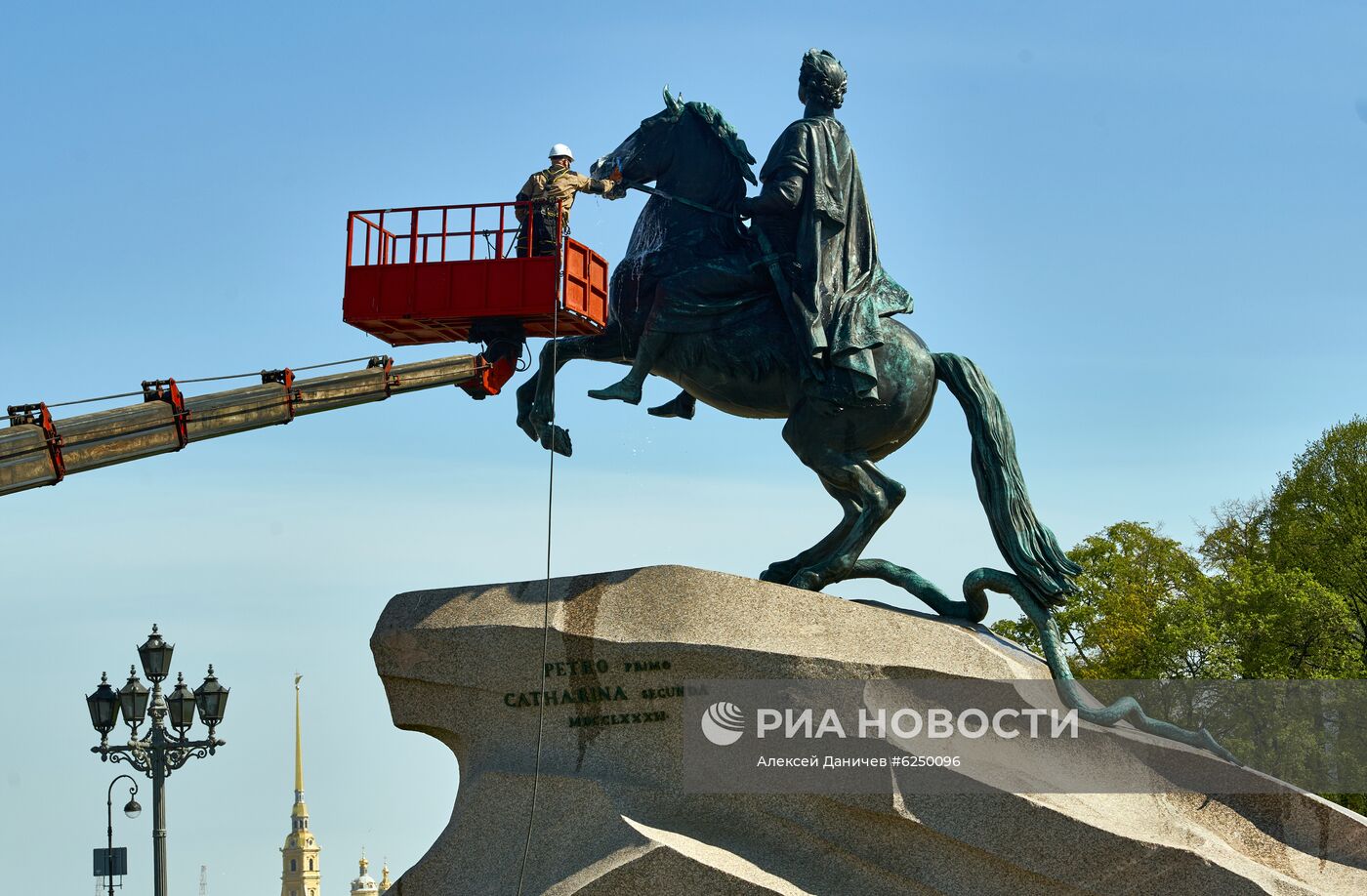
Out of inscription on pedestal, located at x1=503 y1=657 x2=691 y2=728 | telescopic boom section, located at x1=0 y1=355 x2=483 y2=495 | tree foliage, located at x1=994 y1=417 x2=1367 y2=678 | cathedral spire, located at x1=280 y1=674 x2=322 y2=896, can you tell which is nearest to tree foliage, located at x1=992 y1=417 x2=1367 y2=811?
tree foliage, located at x1=994 y1=417 x2=1367 y2=678

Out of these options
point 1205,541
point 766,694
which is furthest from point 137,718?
point 1205,541

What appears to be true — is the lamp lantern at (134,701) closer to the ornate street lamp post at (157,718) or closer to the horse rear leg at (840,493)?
the ornate street lamp post at (157,718)

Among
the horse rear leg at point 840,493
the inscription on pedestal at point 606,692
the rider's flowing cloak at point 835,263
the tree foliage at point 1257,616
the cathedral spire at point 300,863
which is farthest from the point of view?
the cathedral spire at point 300,863

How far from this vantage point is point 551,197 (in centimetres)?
1416

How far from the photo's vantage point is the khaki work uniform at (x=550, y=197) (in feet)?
45.1

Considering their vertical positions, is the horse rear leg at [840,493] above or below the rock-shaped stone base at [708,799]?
above

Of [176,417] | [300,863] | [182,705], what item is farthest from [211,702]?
[300,863]

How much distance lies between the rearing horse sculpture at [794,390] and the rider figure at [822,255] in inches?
5.9

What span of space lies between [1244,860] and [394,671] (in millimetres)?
5105

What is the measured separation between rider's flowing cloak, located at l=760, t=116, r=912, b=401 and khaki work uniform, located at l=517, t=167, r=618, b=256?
1196mm

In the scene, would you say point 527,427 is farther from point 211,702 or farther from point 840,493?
point 211,702

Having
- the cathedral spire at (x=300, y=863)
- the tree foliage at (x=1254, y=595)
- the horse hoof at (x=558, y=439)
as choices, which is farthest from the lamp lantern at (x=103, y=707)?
the cathedral spire at (x=300, y=863)

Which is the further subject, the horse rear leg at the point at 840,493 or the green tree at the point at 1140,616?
the green tree at the point at 1140,616

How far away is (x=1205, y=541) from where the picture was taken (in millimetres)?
34688
